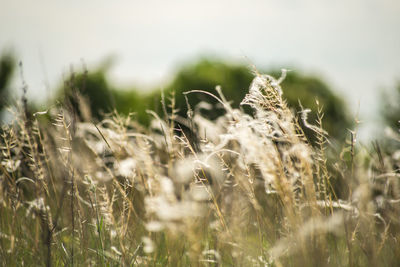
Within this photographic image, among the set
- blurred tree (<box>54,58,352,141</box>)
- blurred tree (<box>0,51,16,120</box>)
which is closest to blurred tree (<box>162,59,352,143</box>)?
blurred tree (<box>54,58,352,141</box>)

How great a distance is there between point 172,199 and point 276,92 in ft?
1.95

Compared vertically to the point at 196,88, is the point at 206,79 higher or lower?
higher

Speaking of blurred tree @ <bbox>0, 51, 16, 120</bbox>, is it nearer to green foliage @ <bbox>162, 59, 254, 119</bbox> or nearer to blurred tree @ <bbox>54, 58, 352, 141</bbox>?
blurred tree @ <bbox>54, 58, 352, 141</bbox>

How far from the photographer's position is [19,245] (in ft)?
5.93

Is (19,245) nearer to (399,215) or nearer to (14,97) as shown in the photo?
(14,97)

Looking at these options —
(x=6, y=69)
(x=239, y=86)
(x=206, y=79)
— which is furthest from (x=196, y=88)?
(x=6, y=69)

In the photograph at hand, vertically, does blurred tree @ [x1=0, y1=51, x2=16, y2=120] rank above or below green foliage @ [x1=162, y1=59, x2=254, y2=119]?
above

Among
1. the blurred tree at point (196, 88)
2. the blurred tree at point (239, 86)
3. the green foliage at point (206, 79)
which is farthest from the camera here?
the green foliage at point (206, 79)

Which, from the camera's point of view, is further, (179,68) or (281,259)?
(179,68)

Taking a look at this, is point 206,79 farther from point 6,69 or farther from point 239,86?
point 6,69

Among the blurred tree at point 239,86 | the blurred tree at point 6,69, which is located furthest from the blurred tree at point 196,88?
the blurred tree at point 6,69

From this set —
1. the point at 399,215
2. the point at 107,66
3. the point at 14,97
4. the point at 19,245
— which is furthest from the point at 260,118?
the point at 107,66

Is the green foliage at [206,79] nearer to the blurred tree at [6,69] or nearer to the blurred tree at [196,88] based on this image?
the blurred tree at [196,88]

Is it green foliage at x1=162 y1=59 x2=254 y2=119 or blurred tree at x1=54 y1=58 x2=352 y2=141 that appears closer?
blurred tree at x1=54 y1=58 x2=352 y2=141
